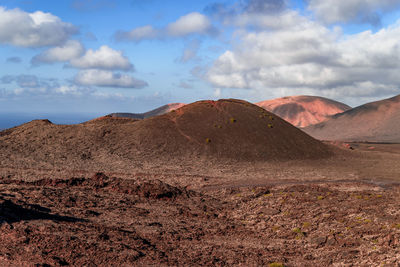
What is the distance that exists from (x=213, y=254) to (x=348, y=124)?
143315 millimetres

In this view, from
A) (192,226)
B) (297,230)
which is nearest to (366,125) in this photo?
(297,230)

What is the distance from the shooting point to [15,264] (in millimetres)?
10633

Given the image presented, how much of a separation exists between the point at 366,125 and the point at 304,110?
49.9 meters

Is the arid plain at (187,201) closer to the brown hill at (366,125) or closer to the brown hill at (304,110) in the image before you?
the brown hill at (366,125)

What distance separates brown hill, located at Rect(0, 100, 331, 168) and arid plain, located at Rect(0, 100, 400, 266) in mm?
224

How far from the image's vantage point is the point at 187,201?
72.9 ft

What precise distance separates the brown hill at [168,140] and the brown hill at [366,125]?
81.3 m

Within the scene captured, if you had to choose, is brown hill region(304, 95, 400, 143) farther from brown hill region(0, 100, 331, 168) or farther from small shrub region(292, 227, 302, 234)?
small shrub region(292, 227, 302, 234)

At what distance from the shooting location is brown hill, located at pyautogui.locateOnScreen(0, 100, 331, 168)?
38.8 m

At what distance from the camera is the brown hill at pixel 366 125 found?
410 ft

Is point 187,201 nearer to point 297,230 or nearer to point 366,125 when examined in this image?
point 297,230

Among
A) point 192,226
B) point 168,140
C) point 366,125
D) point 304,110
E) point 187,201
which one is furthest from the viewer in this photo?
point 304,110

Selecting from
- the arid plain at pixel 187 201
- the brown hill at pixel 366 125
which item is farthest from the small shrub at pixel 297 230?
the brown hill at pixel 366 125

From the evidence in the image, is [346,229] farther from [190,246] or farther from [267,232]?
[190,246]
